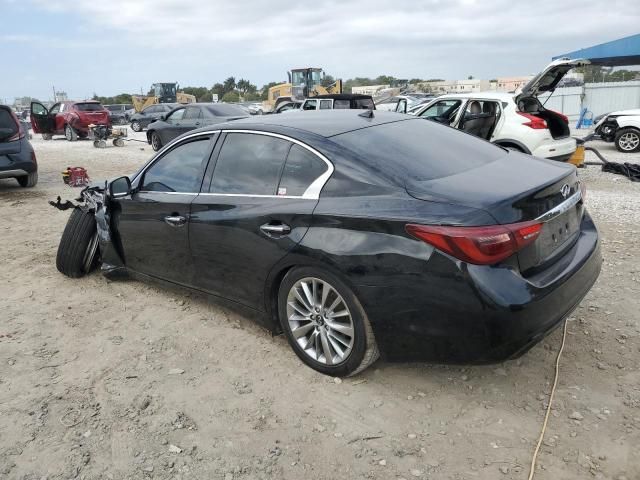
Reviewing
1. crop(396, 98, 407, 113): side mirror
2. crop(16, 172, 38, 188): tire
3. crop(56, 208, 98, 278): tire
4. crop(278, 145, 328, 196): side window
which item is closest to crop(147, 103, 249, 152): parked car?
crop(396, 98, 407, 113): side mirror

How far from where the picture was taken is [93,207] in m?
4.91

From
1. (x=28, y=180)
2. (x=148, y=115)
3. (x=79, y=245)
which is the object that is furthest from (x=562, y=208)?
(x=148, y=115)

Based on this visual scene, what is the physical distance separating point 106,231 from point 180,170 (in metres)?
1.13

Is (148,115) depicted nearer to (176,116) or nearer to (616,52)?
(176,116)

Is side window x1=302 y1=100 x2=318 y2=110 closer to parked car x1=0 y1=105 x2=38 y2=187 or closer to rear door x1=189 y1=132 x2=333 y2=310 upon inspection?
parked car x1=0 y1=105 x2=38 y2=187

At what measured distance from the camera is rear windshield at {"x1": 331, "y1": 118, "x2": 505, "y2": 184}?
299 centimetres

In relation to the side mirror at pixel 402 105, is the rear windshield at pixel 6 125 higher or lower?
higher

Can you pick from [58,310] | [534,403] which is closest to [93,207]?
[58,310]

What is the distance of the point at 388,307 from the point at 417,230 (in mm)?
439

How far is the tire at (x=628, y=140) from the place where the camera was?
12234 millimetres

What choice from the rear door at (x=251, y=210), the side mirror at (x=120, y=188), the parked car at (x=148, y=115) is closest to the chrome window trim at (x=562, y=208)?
the rear door at (x=251, y=210)

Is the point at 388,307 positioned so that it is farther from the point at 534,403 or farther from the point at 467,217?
the point at 534,403

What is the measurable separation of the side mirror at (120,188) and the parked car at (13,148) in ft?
21.7

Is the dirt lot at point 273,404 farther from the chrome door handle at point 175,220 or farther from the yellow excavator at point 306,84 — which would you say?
the yellow excavator at point 306,84
